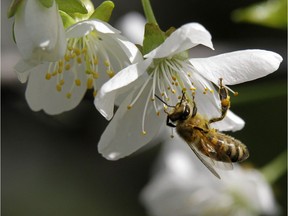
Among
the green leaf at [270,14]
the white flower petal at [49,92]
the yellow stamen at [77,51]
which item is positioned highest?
the yellow stamen at [77,51]

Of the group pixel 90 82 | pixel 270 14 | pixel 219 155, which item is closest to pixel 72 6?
pixel 90 82

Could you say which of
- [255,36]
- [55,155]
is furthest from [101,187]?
[255,36]

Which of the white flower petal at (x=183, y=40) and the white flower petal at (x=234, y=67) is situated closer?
A: the white flower petal at (x=183, y=40)

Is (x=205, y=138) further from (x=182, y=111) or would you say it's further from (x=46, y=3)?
(x=46, y=3)

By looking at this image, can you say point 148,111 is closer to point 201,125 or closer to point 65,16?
point 201,125

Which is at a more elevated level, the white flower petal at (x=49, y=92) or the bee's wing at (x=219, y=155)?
the white flower petal at (x=49, y=92)

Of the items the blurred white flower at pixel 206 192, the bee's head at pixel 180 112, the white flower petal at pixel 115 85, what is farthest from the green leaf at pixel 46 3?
the blurred white flower at pixel 206 192

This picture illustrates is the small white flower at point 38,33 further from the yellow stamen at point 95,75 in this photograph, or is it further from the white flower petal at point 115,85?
the yellow stamen at point 95,75
